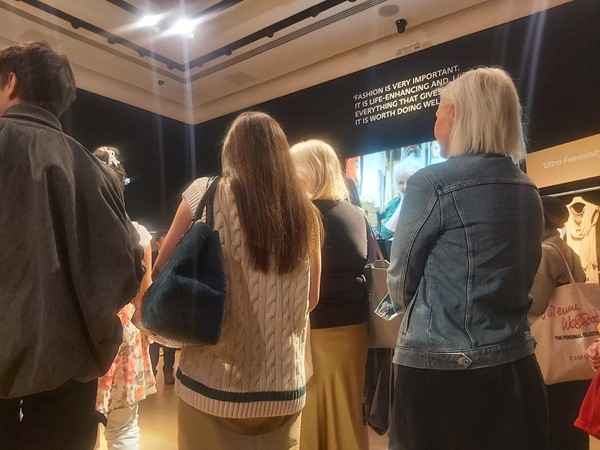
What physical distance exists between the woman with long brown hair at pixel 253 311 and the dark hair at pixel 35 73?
0.40 meters

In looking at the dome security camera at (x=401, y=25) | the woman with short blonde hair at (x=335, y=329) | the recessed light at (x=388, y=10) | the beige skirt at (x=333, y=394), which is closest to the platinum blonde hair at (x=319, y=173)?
the woman with short blonde hair at (x=335, y=329)

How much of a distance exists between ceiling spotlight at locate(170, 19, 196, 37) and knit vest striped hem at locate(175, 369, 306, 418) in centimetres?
432

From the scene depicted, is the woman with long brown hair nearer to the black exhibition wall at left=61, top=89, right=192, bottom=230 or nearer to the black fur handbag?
the black fur handbag

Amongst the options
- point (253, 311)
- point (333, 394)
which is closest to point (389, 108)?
point (333, 394)

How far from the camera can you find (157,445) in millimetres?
2793

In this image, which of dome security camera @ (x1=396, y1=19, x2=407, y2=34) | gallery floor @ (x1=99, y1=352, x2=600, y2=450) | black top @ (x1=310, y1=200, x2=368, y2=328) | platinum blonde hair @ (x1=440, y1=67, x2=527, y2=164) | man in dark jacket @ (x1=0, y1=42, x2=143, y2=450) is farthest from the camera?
dome security camera @ (x1=396, y1=19, x2=407, y2=34)

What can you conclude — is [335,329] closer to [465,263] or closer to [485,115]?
[465,263]

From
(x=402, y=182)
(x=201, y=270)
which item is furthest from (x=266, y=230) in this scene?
(x=402, y=182)

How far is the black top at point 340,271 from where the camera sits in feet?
6.07

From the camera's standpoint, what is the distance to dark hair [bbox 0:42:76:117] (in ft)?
3.76

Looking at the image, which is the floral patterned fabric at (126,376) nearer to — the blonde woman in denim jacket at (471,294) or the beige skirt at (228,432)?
the beige skirt at (228,432)

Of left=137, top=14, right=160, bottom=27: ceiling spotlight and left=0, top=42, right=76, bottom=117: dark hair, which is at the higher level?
left=137, top=14, right=160, bottom=27: ceiling spotlight

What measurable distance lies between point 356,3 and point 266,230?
378 cm

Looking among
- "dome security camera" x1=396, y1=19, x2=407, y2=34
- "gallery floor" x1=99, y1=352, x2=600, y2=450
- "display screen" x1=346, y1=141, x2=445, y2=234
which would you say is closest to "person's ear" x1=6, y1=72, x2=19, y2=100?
"gallery floor" x1=99, y1=352, x2=600, y2=450
